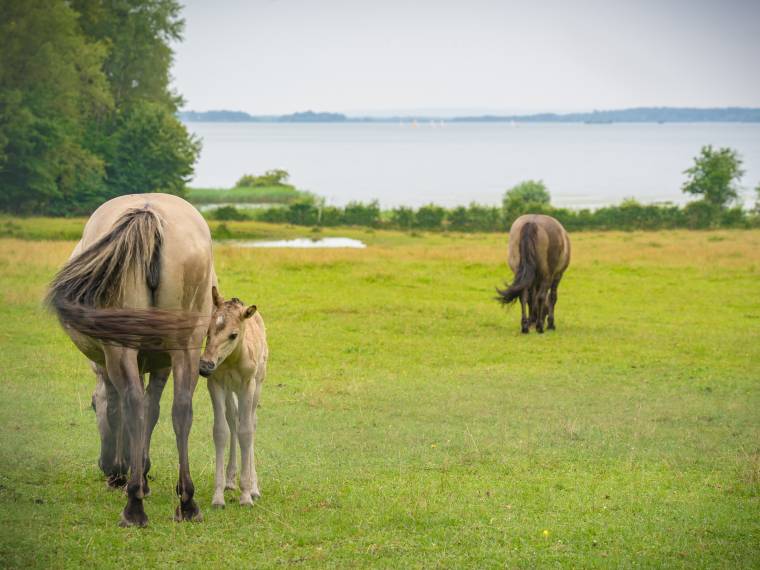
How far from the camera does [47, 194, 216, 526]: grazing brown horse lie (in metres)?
6.34

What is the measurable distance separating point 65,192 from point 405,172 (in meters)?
120

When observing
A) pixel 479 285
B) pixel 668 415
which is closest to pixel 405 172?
pixel 479 285

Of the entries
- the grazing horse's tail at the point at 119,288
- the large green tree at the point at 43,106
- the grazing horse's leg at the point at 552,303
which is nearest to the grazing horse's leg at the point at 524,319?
the grazing horse's leg at the point at 552,303

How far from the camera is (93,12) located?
2237 inches

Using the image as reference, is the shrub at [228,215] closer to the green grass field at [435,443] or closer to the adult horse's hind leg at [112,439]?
the green grass field at [435,443]

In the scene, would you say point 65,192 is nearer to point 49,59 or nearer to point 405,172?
point 49,59

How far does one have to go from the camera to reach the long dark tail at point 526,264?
714 inches

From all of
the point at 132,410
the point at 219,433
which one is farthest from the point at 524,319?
the point at 132,410

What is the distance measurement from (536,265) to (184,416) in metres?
12.5

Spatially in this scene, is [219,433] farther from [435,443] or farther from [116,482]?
[435,443]

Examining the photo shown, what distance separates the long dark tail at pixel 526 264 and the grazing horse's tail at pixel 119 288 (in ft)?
39.8

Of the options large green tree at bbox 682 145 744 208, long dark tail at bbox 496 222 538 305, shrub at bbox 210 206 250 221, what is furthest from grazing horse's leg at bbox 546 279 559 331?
large green tree at bbox 682 145 744 208

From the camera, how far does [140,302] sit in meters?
6.64

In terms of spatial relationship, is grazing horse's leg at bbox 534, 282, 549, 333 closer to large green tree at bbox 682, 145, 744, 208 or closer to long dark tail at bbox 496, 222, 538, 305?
long dark tail at bbox 496, 222, 538, 305
